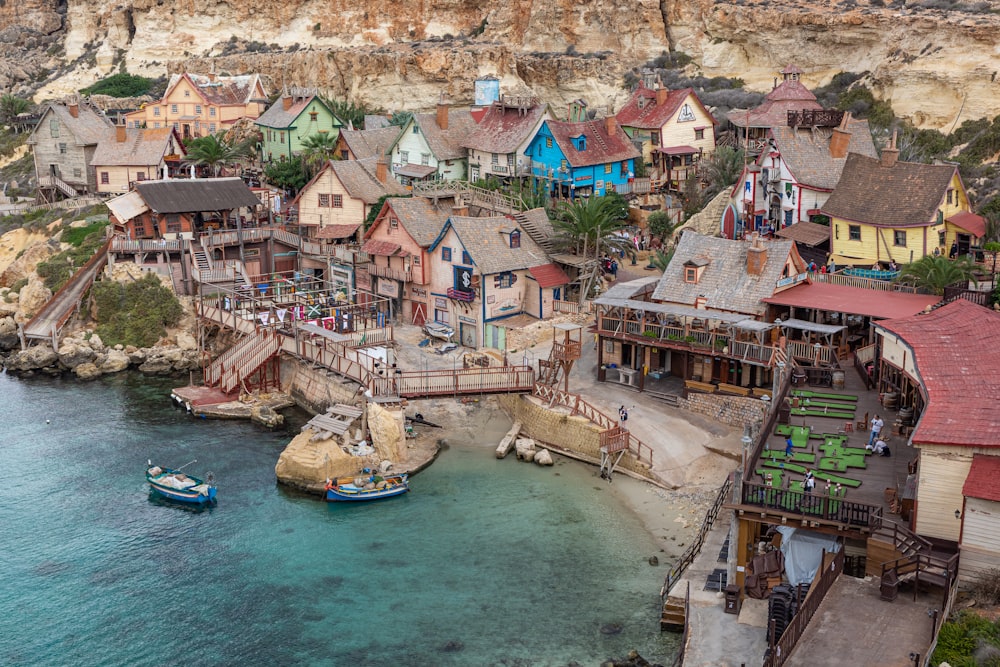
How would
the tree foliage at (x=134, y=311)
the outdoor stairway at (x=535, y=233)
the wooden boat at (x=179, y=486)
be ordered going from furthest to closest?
1. the tree foliage at (x=134, y=311)
2. the outdoor stairway at (x=535, y=233)
3. the wooden boat at (x=179, y=486)

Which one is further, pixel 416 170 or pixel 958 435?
pixel 416 170

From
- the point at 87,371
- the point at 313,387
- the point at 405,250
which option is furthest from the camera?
the point at 405,250

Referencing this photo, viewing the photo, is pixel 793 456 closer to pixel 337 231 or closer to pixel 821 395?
pixel 821 395

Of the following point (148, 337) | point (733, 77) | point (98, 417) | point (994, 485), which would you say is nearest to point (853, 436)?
point (994, 485)

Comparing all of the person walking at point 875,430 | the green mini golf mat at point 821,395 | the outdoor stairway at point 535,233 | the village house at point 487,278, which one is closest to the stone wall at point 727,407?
the green mini golf mat at point 821,395

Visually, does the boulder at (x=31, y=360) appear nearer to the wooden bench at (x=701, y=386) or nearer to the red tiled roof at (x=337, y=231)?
the red tiled roof at (x=337, y=231)

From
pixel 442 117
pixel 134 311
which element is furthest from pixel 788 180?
pixel 134 311

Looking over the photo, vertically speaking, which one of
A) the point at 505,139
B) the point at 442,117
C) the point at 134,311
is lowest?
the point at 134,311
